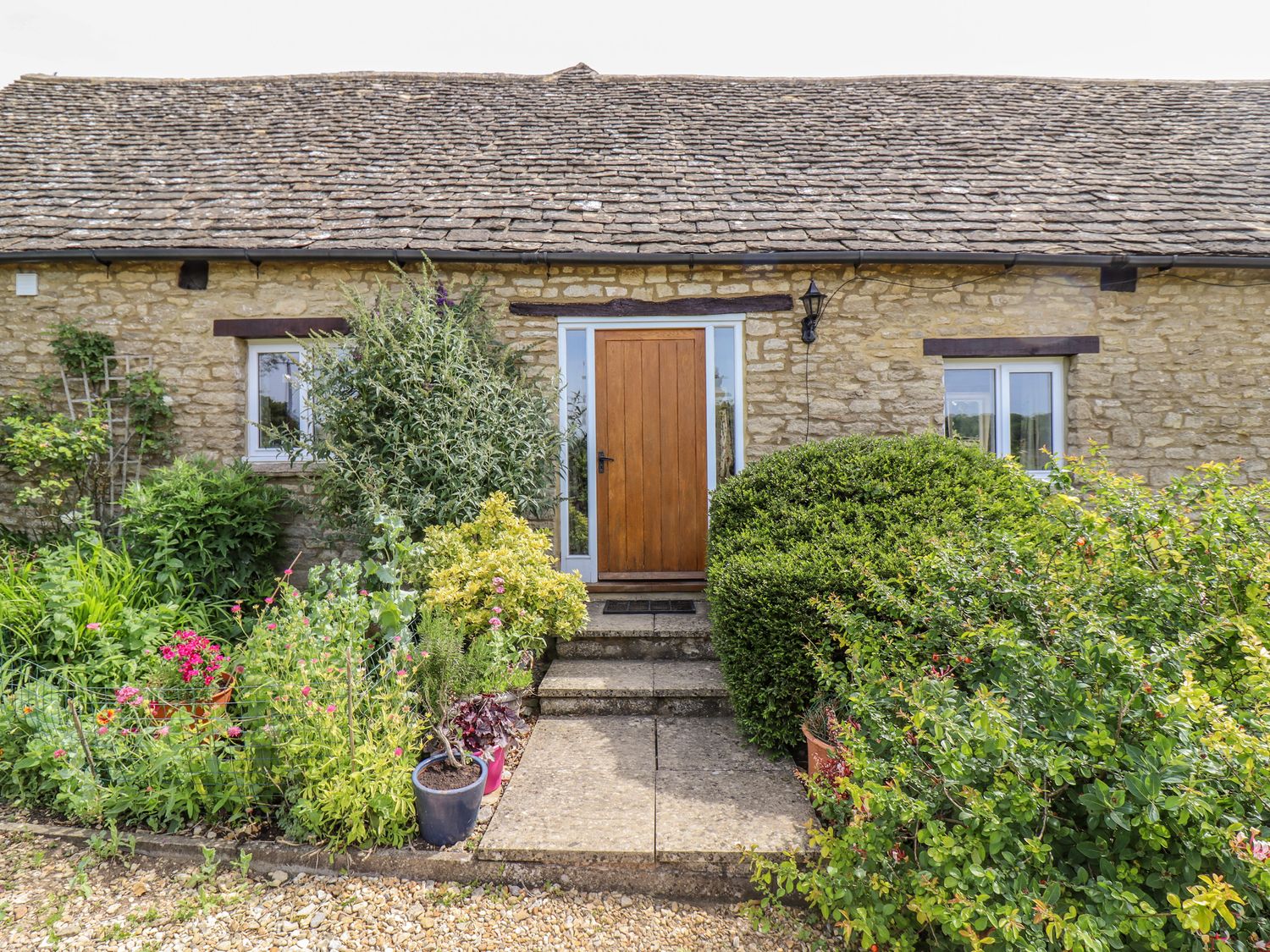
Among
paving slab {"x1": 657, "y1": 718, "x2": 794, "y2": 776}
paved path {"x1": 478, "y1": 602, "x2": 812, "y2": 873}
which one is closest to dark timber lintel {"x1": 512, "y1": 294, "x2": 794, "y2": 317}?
paved path {"x1": 478, "y1": 602, "x2": 812, "y2": 873}

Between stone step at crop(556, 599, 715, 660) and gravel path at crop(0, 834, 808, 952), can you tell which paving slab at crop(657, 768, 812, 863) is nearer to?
gravel path at crop(0, 834, 808, 952)

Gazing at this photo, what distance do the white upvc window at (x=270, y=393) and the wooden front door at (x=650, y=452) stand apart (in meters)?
2.94

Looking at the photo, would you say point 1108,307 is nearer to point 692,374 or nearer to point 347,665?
point 692,374

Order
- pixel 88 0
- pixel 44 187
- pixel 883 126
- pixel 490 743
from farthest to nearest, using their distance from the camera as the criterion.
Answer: pixel 883 126
pixel 44 187
pixel 88 0
pixel 490 743

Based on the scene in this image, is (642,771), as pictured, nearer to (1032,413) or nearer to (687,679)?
(687,679)

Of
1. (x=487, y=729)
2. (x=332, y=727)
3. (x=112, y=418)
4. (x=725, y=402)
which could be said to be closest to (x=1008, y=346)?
(x=725, y=402)

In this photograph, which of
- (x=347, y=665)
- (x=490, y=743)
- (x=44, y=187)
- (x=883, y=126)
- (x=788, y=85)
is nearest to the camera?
(x=347, y=665)

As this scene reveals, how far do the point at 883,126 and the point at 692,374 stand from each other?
4.53 meters

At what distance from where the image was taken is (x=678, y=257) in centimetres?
579

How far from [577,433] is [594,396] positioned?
40cm

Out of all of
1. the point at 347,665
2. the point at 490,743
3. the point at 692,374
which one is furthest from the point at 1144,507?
the point at 692,374

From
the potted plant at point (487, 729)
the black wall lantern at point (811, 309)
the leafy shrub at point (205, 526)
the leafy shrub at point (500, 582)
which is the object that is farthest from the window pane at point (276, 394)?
the black wall lantern at point (811, 309)

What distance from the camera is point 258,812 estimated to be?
3129mm

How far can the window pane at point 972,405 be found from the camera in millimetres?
6258
